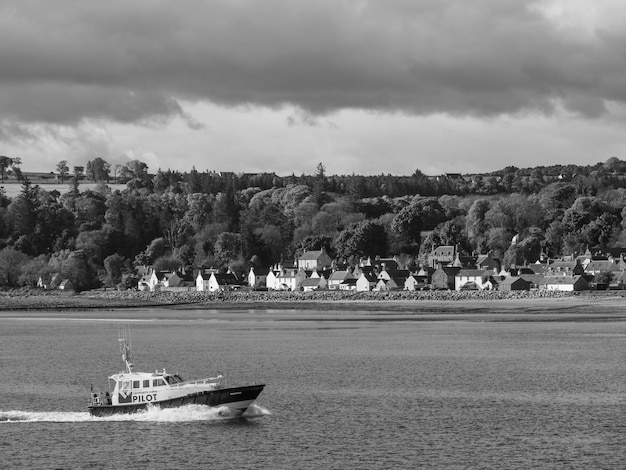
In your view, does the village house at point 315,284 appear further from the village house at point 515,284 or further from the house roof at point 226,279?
the village house at point 515,284

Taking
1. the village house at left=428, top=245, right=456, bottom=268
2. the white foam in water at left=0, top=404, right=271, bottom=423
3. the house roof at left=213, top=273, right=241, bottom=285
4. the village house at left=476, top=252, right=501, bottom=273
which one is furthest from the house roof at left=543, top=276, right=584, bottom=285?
the white foam in water at left=0, top=404, right=271, bottom=423

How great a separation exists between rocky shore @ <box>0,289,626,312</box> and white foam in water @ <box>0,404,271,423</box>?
3075 inches

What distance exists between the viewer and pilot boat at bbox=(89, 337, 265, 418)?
4456cm

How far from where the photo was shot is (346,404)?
48438mm

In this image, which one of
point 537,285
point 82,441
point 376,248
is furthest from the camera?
point 376,248

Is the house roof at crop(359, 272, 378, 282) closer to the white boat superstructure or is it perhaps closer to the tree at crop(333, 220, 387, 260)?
the tree at crop(333, 220, 387, 260)

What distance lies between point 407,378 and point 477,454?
19577 millimetres

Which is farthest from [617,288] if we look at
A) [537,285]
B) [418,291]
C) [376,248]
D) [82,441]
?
[82,441]

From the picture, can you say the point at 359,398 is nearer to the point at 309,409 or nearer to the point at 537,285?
the point at 309,409

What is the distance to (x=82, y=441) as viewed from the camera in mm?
41250

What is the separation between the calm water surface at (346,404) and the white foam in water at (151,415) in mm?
60

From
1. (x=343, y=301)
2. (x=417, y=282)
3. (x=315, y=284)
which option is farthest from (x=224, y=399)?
(x=315, y=284)

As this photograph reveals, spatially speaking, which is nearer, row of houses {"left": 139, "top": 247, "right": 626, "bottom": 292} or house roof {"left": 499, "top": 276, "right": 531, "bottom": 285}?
house roof {"left": 499, "top": 276, "right": 531, "bottom": 285}

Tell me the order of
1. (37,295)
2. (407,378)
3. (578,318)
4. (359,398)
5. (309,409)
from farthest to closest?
1. (37,295)
2. (578,318)
3. (407,378)
4. (359,398)
5. (309,409)
